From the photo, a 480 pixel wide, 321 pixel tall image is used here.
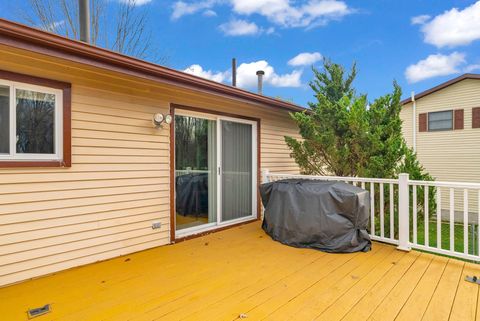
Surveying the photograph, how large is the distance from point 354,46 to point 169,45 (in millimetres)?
7532

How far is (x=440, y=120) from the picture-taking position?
1163 cm

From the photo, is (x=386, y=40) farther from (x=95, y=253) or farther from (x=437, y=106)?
(x=95, y=253)

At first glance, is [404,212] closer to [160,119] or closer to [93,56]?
[160,119]

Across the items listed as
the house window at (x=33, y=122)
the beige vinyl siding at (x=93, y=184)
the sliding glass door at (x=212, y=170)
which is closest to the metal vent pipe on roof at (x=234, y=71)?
the sliding glass door at (x=212, y=170)

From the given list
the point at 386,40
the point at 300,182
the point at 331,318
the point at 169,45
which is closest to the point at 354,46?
the point at 386,40

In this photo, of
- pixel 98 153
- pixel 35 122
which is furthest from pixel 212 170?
pixel 35 122

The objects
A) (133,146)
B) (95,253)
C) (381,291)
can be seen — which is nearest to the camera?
(381,291)

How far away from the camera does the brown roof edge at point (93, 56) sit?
2.21m

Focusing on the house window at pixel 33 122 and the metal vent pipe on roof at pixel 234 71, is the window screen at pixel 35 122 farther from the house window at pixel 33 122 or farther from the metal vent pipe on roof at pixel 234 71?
the metal vent pipe on roof at pixel 234 71

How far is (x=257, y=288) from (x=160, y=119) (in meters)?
2.41

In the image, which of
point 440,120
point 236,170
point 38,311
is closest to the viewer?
point 38,311

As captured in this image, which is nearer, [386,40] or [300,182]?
[300,182]

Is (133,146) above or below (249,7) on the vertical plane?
below

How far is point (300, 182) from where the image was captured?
4.13 meters
